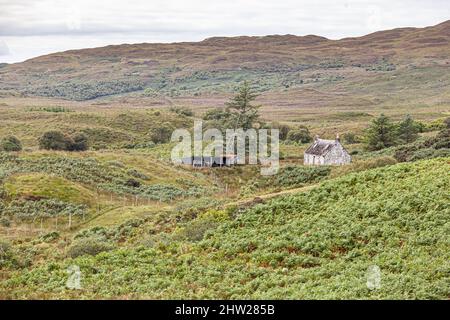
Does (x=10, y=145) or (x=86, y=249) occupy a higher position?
(x=86, y=249)

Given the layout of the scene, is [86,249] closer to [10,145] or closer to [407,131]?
[10,145]

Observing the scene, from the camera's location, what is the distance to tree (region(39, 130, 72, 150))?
80062 mm

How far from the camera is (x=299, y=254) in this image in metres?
23.9

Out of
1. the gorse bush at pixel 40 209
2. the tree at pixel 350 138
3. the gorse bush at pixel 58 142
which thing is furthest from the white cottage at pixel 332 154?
the gorse bush at pixel 58 142

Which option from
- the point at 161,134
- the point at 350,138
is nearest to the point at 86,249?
the point at 350,138

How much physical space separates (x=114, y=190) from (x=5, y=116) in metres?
77.2

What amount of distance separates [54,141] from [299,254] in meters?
62.1

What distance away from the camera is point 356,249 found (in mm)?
23266

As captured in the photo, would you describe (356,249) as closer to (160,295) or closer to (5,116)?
(160,295)

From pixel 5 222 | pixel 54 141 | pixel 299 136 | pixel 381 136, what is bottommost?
pixel 5 222

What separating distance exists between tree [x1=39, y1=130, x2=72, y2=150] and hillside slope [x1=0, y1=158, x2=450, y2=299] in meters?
50.3

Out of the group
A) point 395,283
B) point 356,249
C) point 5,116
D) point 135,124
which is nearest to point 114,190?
point 356,249

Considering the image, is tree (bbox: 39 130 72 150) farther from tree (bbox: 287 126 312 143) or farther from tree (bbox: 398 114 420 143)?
tree (bbox: 398 114 420 143)
